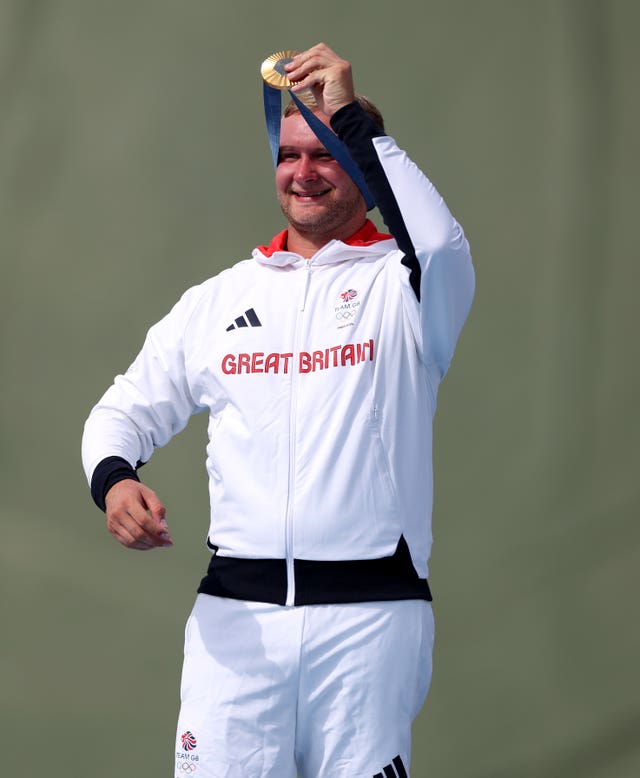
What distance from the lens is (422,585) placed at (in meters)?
1.73

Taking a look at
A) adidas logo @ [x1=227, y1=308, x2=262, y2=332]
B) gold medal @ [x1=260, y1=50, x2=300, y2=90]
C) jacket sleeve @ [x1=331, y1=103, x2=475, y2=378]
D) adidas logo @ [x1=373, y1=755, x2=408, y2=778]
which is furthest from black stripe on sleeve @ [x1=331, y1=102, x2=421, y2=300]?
adidas logo @ [x1=373, y1=755, x2=408, y2=778]

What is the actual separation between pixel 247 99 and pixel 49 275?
707 millimetres

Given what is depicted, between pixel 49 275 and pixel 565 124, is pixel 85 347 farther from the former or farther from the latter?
pixel 565 124

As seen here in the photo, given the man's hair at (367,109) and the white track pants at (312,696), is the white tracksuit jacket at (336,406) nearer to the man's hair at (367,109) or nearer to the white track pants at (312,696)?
the white track pants at (312,696)

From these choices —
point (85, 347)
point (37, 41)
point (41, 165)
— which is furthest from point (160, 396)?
point (37, 41)

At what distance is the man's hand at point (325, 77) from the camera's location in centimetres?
171

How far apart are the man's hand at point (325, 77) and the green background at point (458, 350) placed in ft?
4.13

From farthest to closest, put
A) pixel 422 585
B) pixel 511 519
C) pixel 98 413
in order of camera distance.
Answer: pixel 511 519, pixel 98 413, pixel 422 585

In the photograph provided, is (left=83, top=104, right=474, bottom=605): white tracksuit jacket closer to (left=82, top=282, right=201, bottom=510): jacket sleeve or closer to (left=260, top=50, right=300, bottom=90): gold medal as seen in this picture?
(left=82, top=282, right=201, bottom=510): jacket sleeve

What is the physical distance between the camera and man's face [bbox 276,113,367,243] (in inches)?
76.8

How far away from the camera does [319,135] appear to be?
1.86 meters

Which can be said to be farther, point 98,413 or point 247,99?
point 247,99

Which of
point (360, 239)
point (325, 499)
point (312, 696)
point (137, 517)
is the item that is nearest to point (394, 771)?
point (312, 696)

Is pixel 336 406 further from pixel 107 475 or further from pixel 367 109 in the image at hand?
pixel 367 109
